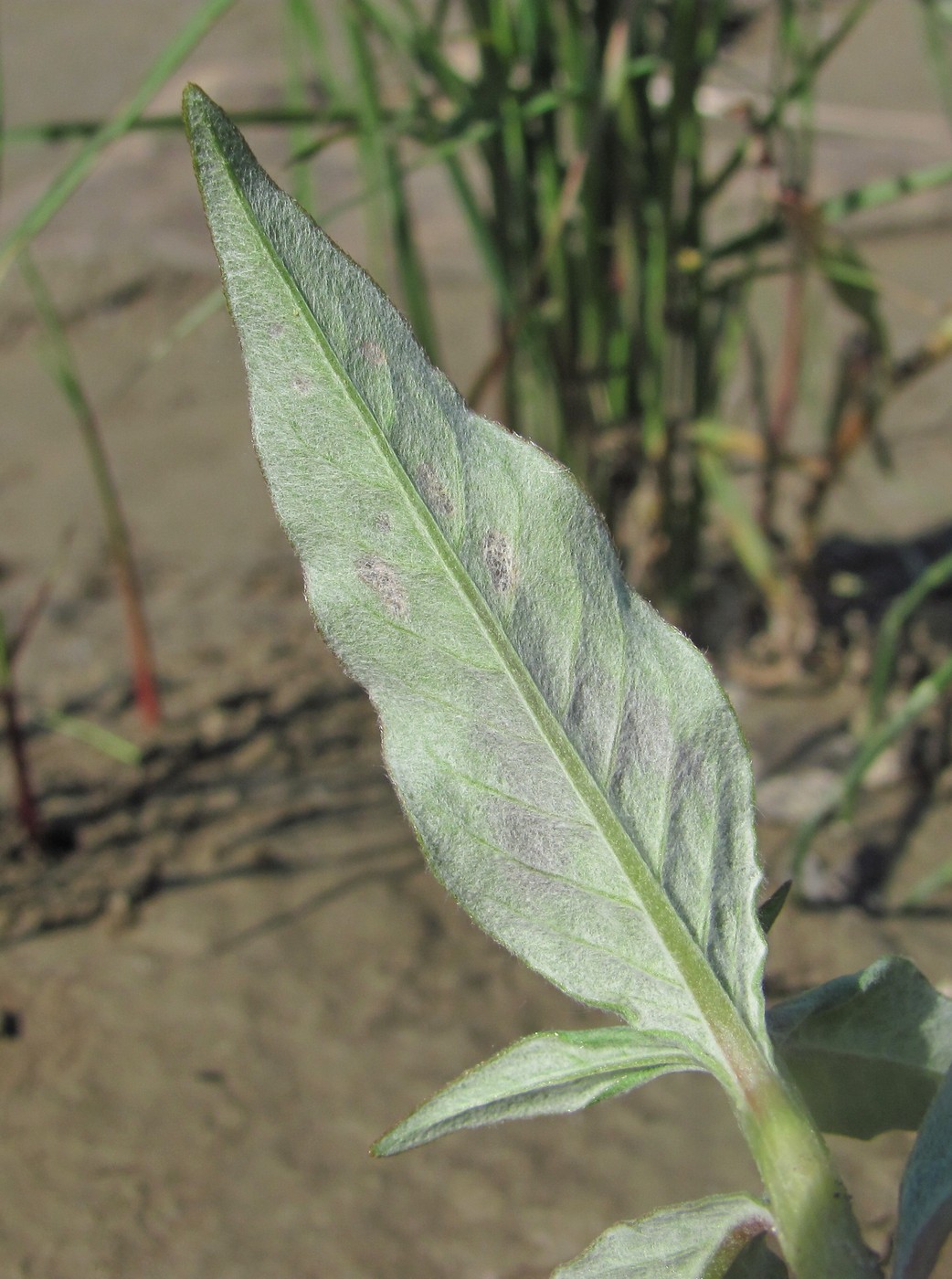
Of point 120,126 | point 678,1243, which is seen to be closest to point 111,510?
point 120,126

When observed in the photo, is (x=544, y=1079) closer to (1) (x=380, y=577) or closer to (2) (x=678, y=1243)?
(2) (x=678, y=1243)

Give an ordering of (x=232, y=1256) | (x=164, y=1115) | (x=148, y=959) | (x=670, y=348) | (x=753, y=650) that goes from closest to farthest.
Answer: (x=232, y=1256) → (x=164, y=1115) → (x=148, y=959) → (x=670, y=348) → (x=753, y=650)

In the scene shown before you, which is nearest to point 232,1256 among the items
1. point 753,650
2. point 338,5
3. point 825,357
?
point 753,650

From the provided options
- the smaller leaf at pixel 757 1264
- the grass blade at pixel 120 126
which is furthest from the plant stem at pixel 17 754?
the smaller leaf at pixel 757 1264

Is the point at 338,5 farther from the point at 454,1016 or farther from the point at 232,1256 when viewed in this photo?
the point at 232,1256

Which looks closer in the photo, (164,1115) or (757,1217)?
(757,1217)

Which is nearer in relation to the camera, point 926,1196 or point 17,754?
point 926,1196
